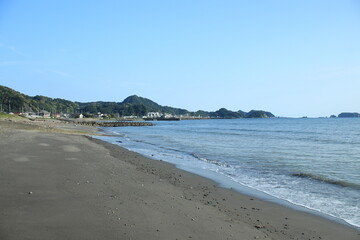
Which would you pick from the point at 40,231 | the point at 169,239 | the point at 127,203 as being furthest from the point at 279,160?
the point at 40,231

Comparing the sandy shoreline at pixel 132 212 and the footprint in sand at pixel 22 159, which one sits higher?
the footprint in sand at pixel 22 159

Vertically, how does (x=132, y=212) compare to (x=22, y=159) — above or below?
below

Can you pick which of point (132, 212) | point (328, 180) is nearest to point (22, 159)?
point (132, 212)

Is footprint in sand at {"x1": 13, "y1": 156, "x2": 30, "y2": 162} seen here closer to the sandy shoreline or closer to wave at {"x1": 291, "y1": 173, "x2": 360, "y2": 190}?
the sandy shoreline

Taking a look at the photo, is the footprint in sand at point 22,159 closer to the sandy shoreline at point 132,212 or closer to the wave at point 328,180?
the sandy shoreline at point 132,212

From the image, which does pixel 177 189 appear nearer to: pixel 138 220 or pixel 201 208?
pixel 201 208

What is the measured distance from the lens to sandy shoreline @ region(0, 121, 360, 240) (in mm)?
5645

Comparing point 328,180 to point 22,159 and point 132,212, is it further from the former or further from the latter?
point 22,159

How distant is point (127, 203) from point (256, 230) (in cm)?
331

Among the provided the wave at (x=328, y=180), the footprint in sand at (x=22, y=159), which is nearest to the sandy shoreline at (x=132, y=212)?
the footprint in sand at (x=22, y=159)

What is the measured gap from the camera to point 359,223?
301 inches

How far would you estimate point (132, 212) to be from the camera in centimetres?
681

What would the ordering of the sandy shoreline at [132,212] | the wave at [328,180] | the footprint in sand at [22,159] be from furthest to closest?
1. the footprint in sand at [22,159]
2. the wave at [328,180]
3. the sandy shoreline at [132,212]

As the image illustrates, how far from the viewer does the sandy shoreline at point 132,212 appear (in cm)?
564
